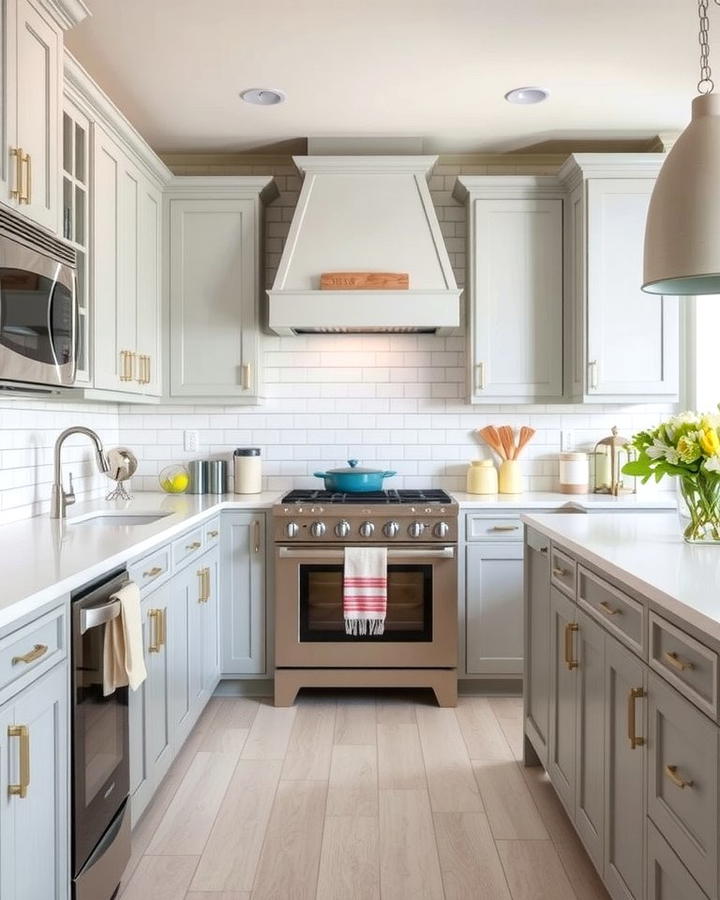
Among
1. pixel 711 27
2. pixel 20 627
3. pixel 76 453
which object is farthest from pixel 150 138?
pixel 20 627

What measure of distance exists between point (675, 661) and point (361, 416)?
2996 millimetres

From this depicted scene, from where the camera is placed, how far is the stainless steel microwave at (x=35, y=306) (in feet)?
7.07

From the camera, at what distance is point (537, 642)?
9.60 feet

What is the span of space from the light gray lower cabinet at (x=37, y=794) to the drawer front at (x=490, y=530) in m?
2.36

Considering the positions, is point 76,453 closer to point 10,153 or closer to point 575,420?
point 10,153

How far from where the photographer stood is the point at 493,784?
293 cm

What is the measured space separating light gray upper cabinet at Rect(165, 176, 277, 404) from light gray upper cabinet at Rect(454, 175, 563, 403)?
3.77 ft

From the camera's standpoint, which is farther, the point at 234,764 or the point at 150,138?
the point at 150,138

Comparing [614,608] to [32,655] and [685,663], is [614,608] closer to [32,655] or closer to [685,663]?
[685,663]

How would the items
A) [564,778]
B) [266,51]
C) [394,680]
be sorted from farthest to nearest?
[394,680], [266,51], [564,778]

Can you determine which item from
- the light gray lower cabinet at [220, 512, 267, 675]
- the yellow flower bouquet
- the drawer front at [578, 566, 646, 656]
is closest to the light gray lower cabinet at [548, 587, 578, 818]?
the drawer front at [578, 566, 646, 656]

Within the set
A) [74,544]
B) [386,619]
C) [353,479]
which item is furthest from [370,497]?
[74,544]

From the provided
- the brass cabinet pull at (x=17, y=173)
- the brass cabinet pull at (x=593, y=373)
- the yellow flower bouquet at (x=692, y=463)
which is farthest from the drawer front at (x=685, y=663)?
the brass cabinet pull at (x=593, y=373)

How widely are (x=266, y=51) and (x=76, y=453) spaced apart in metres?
1.99
